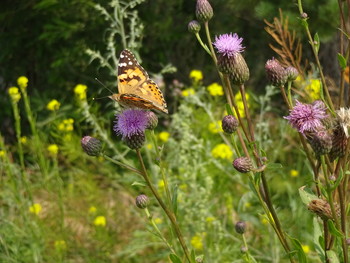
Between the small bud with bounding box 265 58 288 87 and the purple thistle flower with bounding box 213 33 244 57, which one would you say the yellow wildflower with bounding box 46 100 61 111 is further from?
the small bud with bounding box 265 58 288 87

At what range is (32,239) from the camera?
295 cm

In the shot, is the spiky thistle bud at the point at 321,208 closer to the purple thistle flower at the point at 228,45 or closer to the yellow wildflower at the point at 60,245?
the purple thistle flower at the point at 228,45

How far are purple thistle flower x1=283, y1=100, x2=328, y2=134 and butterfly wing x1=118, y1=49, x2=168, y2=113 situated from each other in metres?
0.60

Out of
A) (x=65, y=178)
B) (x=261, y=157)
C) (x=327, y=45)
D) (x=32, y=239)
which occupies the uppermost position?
(x=261, y=157)

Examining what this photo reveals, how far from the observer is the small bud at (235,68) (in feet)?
5.18

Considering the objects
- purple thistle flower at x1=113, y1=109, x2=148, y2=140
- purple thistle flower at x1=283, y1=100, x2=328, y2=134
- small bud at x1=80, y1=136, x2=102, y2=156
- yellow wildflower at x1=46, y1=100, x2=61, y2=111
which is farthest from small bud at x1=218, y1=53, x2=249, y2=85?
yellow wildflower at x1=46, y1=100, x2=61, y2=111

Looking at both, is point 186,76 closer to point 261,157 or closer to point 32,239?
point 32,239

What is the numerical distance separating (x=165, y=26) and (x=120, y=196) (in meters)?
2.27

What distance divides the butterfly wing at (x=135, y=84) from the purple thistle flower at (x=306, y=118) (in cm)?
60

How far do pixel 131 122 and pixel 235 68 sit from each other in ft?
→ 1.45

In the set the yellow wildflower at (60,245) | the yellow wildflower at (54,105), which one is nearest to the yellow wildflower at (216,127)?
the yellow wildflower at (54,105)

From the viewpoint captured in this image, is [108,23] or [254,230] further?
[108,23]

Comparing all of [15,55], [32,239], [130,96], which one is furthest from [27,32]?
[130,96]

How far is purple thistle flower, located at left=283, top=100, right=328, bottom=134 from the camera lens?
1421mm
